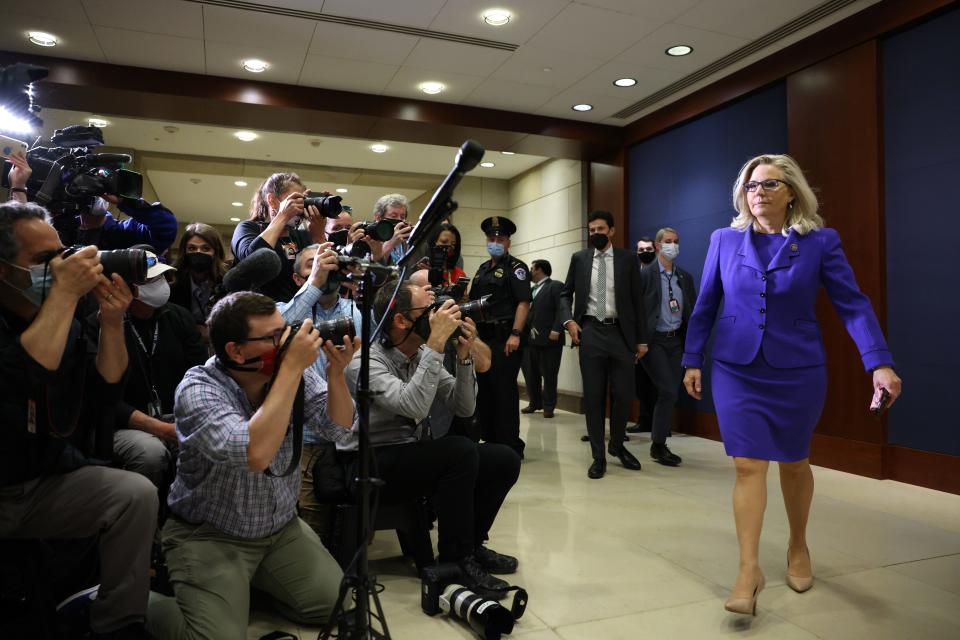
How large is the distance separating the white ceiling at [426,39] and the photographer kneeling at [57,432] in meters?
3.18

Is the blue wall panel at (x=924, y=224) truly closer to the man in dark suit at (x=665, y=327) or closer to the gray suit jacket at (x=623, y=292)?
the man in dark suit at (x=665, y=327)

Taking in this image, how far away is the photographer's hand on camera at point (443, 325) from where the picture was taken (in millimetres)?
2178

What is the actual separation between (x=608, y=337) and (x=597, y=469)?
2.69 feet

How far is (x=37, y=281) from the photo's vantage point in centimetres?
156

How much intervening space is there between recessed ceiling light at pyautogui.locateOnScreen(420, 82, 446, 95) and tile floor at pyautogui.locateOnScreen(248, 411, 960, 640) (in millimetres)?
3348

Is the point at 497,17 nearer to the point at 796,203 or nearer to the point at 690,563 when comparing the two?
the point at 796,203

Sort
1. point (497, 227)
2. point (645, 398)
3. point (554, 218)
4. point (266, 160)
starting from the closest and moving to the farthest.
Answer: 1. point (497, 227)
2. point (645, 398)
3. point (554, 218)
4. point (266, 160)

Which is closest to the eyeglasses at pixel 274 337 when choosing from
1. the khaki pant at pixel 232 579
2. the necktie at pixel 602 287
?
the khaki pant at pixel 232 579

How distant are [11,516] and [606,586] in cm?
178

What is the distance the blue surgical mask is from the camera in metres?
1.55

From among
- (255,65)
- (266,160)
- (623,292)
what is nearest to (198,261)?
(623,292)

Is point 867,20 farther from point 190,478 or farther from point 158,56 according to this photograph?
point 158,56

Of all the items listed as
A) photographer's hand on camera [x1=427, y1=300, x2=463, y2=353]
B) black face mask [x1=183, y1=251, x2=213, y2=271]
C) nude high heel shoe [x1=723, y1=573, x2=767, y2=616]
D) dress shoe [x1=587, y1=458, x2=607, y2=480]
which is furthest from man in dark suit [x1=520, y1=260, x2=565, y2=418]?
nude high heel shoe [x1=723, y1=573, x2=767, y2=616]

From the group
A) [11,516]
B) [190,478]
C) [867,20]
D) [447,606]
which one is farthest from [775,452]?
[867,20]
